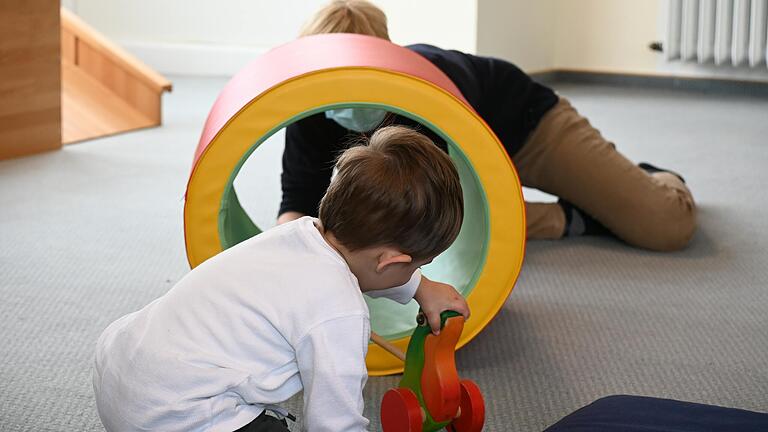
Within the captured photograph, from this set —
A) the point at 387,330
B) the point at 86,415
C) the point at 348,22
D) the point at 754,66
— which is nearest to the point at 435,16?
the point at 754,66

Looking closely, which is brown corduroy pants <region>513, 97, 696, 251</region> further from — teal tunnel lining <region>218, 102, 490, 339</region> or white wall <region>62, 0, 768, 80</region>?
white wall <region>62, 0, 768, 80</region>

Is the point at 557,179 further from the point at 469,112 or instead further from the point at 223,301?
the point at 223,301

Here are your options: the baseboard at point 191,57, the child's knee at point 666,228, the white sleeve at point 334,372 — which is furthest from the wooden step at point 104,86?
the white sleeve at point 334,372

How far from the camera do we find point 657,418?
3.05ft

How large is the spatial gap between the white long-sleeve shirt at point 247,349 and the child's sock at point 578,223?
1109mm

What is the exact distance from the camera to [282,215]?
1.73 metres

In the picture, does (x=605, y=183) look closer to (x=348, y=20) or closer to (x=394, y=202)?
(x=348, y=20)

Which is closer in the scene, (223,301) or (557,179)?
(223,301)

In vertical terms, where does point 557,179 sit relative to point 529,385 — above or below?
above

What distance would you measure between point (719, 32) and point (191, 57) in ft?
7.41

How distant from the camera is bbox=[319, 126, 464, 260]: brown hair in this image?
0.90m

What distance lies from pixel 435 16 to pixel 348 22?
235cm

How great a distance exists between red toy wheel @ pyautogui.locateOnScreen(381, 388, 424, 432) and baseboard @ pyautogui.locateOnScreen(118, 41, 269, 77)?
3329 mm

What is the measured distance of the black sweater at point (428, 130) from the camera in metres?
1.72
